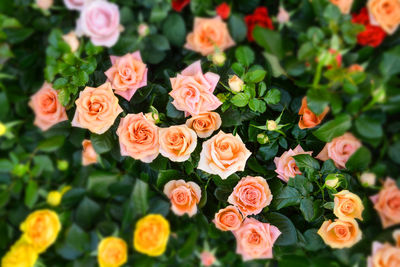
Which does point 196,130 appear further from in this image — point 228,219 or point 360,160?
point 360,160

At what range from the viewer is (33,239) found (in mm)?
820

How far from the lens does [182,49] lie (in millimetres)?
917

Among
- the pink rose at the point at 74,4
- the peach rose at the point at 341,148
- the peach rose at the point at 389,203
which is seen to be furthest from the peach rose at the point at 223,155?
the pink rose at the point at 74,4

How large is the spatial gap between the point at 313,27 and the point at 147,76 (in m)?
0.47

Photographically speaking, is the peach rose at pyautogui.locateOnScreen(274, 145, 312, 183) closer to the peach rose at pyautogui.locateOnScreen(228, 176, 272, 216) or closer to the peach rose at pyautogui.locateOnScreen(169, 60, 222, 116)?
the peach rose at pyautogui.locateOnScreen(228, 176, 272, 216)

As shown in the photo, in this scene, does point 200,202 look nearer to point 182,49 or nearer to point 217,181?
point 217,181

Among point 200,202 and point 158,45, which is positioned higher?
point 158,45

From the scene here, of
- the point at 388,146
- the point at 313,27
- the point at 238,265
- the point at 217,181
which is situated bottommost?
the point at 238,265

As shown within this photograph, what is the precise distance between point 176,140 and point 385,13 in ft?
1.91

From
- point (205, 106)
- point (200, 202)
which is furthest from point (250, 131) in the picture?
point (200, 202)

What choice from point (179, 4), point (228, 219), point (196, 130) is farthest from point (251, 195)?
point (179, 4)

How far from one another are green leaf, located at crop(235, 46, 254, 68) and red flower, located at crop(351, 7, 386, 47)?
25 centimetres

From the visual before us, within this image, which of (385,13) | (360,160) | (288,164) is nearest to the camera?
(385,13)

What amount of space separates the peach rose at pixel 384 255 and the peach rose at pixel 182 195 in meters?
0.48
